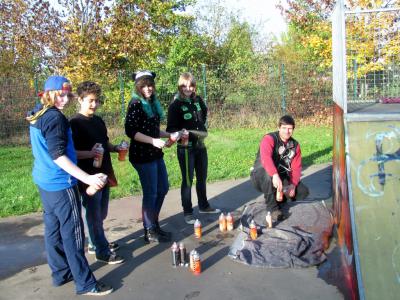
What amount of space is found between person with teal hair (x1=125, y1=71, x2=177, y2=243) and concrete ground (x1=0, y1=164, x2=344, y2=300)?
0.62 m

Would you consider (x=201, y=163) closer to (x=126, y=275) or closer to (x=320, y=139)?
(x=126, y=275)

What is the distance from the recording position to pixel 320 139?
1191 centimetres

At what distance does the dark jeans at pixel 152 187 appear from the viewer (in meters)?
4.84

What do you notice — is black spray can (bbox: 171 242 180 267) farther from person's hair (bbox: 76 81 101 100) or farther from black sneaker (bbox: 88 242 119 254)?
person's hair (bbox: 76 81 101 100)

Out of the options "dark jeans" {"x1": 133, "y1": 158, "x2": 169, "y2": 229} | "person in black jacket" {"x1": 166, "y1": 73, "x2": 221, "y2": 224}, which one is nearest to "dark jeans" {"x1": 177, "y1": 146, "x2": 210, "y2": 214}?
"person in black jacket" {"x1": 166, "y1": 73, "x2": 221, "y2": 224}

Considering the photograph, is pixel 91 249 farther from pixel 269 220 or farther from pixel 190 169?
pixel 269 220

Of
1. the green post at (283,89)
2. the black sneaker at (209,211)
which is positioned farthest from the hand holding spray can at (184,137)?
the green post at (283,89)

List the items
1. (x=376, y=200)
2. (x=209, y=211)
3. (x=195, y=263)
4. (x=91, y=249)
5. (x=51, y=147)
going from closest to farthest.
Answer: (x=51, y=147)
(x=376, y=200)
(x=195, y=263)
(x=91, y=249)
(x=209, y=211)

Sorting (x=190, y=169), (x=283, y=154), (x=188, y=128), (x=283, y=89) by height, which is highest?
(x=283, y=89)

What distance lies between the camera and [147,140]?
4.60 m

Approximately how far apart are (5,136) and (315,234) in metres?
11.1

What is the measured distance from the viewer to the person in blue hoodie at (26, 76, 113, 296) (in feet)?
11.5

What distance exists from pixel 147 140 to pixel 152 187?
24.0 inches

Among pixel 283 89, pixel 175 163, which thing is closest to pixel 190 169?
pixel 175 163
